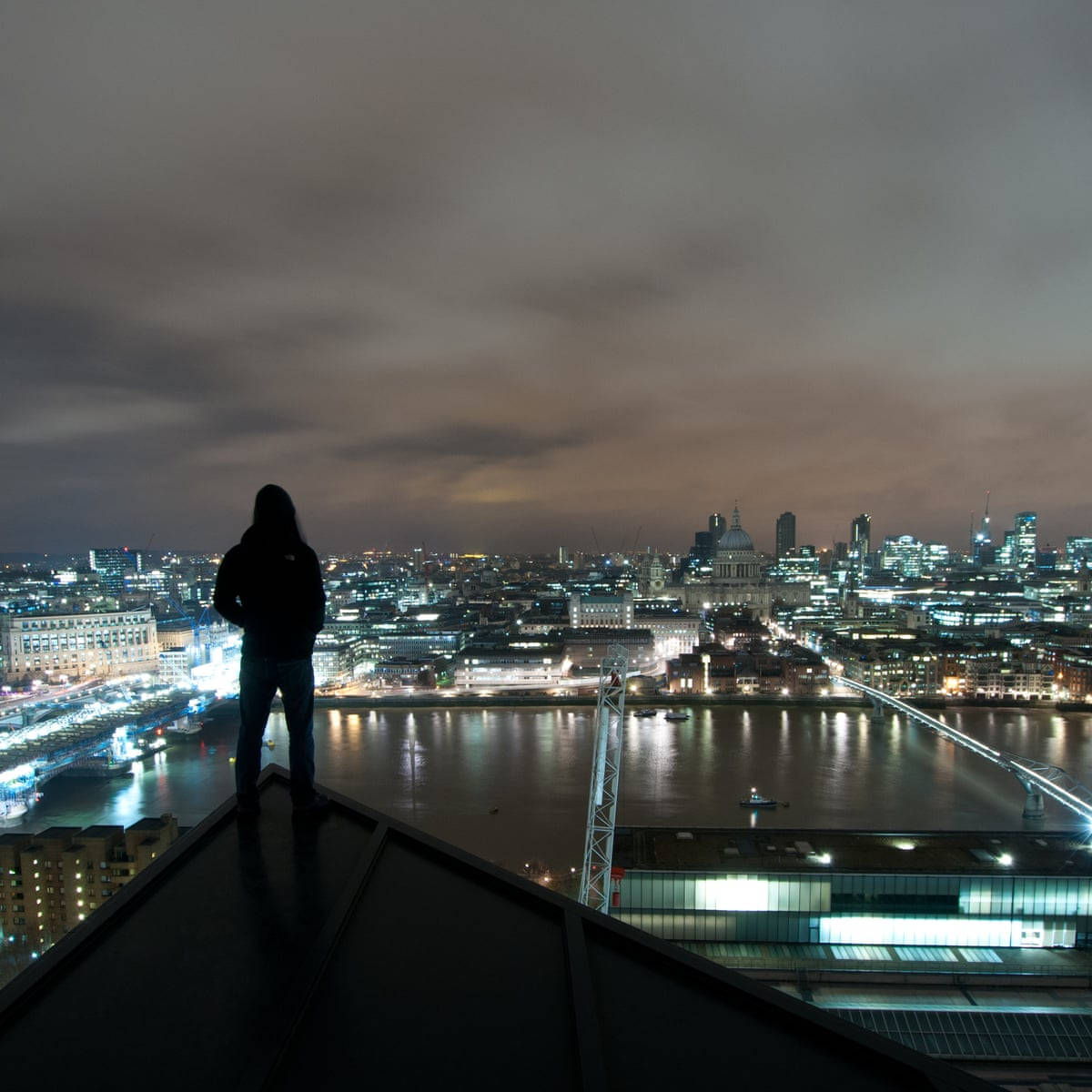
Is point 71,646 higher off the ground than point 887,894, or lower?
higher

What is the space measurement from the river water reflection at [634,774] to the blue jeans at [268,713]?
442 cm

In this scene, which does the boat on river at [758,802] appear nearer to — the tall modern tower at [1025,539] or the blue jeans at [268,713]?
the blue jeans at [268,713]

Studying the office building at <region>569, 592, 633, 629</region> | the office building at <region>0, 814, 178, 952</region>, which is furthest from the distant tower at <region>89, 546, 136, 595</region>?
the office building at <region>0, 814, 178, 952</region>

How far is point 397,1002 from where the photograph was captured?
1.69 feet

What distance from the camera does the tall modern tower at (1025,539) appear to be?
3588 centimetres

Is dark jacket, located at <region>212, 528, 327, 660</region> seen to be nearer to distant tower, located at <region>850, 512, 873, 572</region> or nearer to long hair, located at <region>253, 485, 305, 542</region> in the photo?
long hair, located at <region>253, 485, 305, 542</region>

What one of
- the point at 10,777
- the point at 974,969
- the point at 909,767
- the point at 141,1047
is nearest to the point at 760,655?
the point at 909,767

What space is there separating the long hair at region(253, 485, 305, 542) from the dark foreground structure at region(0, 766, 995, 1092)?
411mm

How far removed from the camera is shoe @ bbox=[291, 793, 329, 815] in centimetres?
85

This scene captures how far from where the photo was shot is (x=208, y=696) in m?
11.4

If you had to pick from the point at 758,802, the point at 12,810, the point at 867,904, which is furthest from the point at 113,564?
the point at 867,904

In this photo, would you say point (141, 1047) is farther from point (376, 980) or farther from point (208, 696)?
point (208, 696)

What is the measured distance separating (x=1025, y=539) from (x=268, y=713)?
44698 millimetres

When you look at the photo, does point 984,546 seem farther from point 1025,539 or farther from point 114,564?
point 114,564
